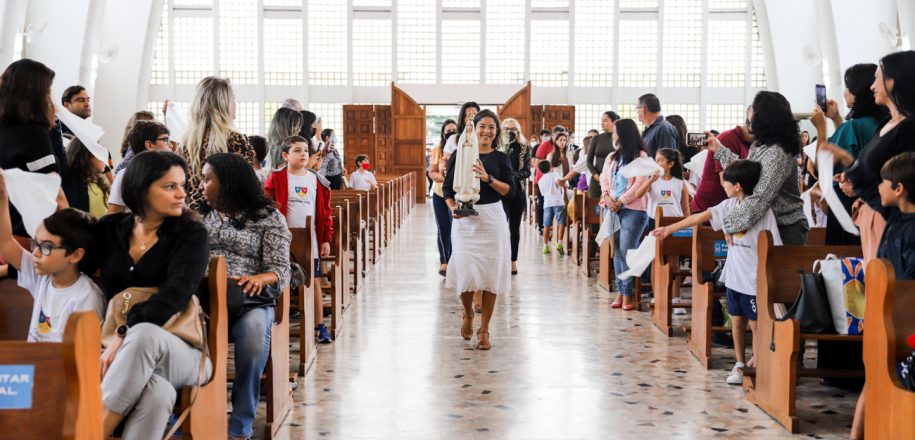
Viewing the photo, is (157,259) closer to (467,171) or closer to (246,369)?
(246,369)

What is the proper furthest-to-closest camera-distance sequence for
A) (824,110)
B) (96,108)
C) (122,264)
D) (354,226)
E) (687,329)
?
(96,108), (354,226), (687,329), (824,110), (122,264)

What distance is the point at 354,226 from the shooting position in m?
8.80

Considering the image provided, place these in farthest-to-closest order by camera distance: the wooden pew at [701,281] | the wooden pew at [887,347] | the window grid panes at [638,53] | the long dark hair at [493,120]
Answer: the window grid panes at [638,53] < the long dark hair at [493,120] < the wooden pew at [701,281] < the wooden pew at [887,347]

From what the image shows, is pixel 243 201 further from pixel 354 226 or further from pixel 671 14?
pixel 671 14

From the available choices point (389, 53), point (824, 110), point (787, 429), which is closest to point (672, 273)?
point (824, 110)

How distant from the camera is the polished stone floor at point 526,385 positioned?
14.1ft

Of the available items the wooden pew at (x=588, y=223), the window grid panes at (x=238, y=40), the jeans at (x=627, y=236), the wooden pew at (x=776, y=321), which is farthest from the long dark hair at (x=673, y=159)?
the window grid panes at (x=238, y=40)

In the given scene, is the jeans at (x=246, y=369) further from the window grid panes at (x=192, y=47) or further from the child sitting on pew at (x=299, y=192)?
the window grid panes at (x=192, y=47)

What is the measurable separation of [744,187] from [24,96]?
3844mm

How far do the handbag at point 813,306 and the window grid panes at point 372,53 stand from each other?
2288 centimetres

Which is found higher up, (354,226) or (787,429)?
(354,226)

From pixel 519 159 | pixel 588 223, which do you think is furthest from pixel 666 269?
pixel 588 223

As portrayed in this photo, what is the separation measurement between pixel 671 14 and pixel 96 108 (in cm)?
1663

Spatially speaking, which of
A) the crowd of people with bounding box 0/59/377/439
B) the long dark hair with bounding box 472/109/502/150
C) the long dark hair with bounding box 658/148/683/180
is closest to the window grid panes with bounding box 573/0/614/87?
the long dark hair with bounding box 658/148/683/180
